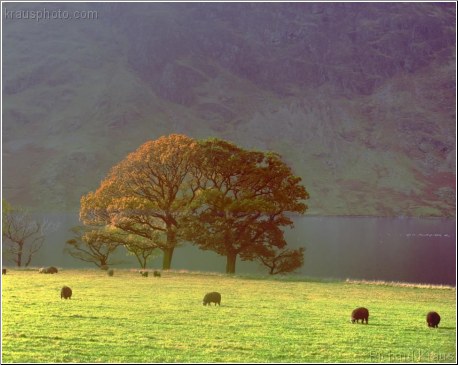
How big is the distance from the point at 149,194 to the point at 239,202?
36.0ft

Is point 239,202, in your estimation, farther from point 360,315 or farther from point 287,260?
point 360,315

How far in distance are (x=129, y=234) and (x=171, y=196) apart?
6.86 m

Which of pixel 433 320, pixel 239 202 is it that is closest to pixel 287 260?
pixel 239 202

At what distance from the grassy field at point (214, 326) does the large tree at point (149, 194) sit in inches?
792

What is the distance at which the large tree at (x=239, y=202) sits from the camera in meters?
64.0

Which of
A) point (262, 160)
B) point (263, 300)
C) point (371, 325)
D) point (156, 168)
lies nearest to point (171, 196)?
point (156, 168)

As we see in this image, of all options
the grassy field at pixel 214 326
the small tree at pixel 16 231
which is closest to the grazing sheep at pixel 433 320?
the grassy field at pixel 214 326

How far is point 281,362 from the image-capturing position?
20.2 metres

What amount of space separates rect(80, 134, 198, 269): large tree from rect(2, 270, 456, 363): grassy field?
792 inches

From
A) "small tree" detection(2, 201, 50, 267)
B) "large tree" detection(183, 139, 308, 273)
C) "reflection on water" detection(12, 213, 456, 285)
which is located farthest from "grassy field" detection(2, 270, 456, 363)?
"small tree" detection(2, 201, 50, 267)

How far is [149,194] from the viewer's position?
224 feet

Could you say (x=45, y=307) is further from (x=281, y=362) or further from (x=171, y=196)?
(x=171, y=196)

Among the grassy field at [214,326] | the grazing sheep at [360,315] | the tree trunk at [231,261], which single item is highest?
the tree trunk at [231,261]

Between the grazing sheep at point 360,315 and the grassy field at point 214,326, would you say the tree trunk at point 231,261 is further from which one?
the grazing sheep at point 360,315
